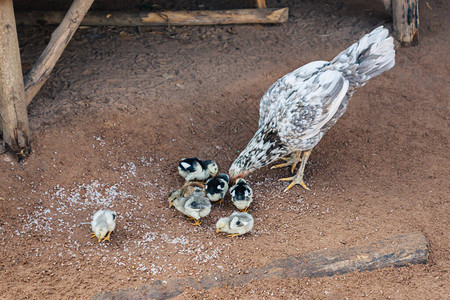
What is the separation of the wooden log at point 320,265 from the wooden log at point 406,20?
3.85 meters

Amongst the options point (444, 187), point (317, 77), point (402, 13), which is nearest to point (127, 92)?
point (317, 77)

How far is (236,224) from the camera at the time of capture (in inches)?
155

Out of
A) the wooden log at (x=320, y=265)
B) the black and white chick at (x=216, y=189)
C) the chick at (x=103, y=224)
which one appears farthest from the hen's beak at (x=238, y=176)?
the chick at (x=103, y=224)

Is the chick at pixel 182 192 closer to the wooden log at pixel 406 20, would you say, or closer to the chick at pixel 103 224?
the chick at pixel 103 224

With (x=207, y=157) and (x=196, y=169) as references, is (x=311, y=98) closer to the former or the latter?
(x=196, y=169)

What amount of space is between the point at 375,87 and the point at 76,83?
161 inches

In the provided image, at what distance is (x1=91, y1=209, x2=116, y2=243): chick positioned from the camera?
12.4ft

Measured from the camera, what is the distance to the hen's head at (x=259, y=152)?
4.46m

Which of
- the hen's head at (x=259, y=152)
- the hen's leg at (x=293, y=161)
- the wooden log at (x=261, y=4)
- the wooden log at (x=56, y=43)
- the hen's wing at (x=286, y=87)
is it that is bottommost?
the hen's leg at (x=293, y=161)

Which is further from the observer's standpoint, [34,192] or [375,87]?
[375,87]

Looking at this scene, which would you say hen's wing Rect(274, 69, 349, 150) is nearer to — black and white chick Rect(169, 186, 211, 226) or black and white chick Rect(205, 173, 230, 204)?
black and white chick Rect(205, 173, 230, 204)

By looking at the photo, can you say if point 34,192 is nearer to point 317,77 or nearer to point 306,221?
point 306,221

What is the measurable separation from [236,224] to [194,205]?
1.49 ft

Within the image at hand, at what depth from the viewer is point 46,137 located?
4711 millimetres
